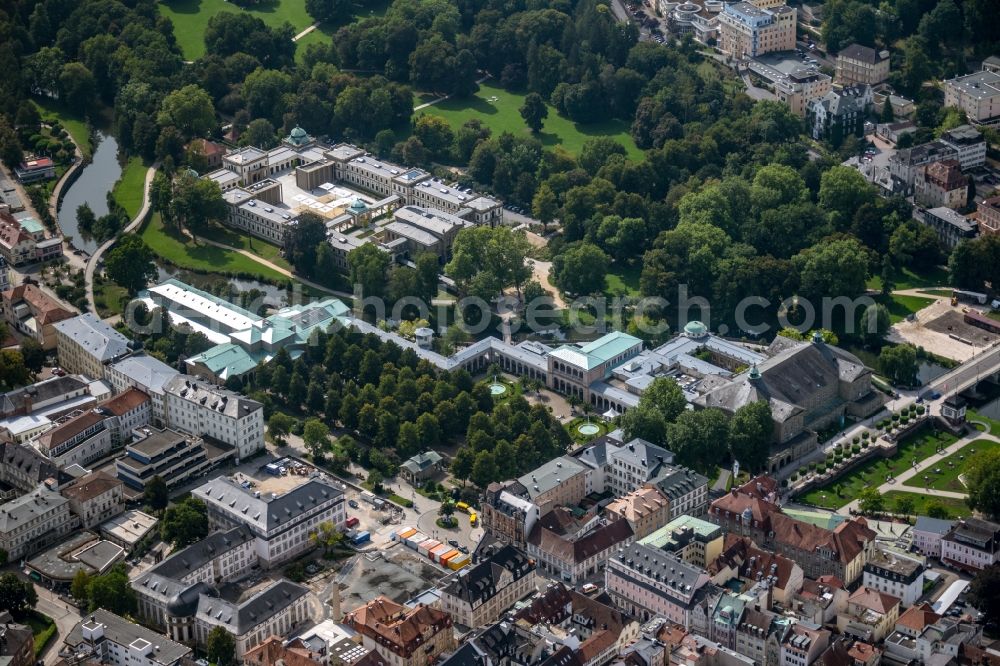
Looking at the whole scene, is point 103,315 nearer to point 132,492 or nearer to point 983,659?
point 132,492

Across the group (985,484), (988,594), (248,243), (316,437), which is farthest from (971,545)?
(248,243)

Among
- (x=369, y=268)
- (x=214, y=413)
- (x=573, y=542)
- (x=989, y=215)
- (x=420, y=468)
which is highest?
(x=214, y=413)

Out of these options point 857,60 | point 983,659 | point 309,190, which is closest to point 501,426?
point 983,659

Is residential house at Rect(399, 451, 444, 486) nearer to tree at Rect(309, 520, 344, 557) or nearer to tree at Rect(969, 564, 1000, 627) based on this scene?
tree at Rect(309, 520, 344, 557)

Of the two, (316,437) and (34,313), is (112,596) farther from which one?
(34,313)

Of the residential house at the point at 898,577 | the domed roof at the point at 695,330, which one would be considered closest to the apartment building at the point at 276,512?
the residential house at the point at 898,577

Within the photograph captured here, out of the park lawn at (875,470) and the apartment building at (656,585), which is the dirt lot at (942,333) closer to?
the park lawn at (875,470)

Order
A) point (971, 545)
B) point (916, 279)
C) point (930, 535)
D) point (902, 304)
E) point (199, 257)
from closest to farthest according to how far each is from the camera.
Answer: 1. point (971, 545)
2. point (930, 535)
3. point (902, 304)
4. point (916, 279)
5. point (199, 257)
